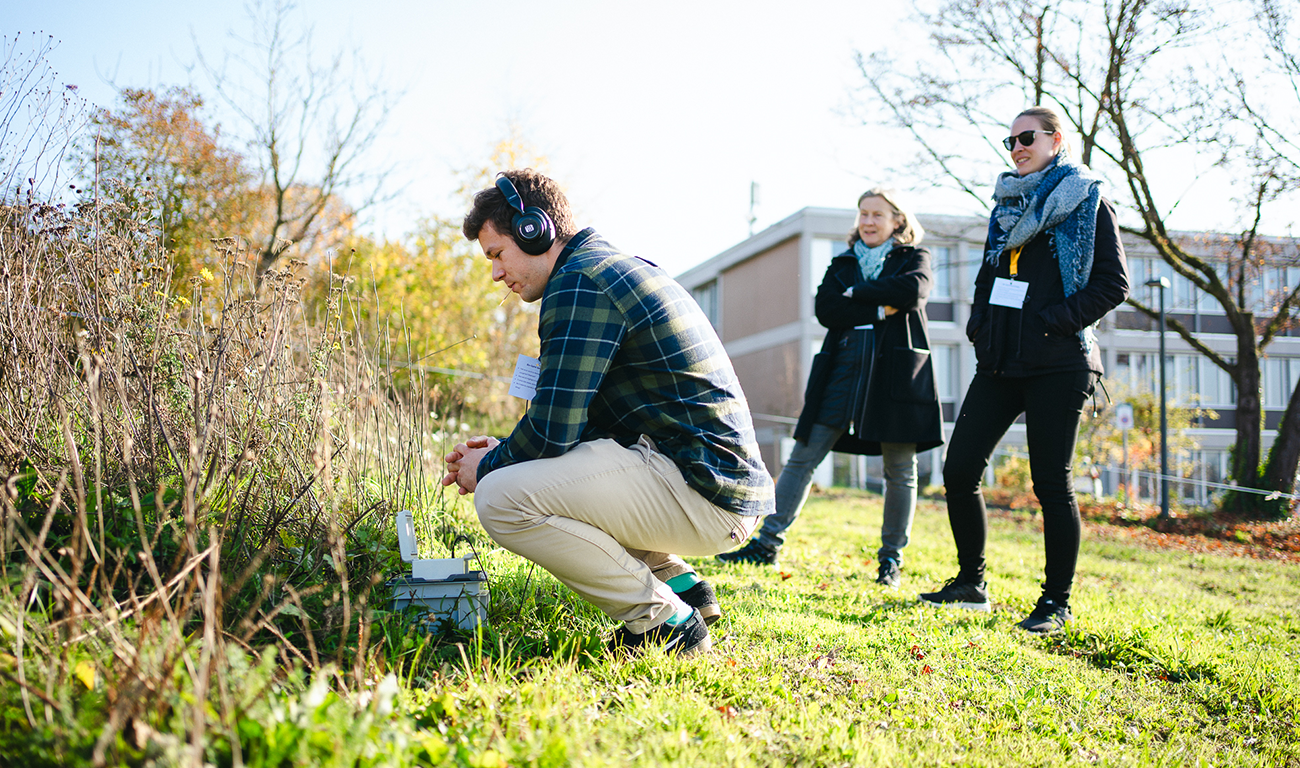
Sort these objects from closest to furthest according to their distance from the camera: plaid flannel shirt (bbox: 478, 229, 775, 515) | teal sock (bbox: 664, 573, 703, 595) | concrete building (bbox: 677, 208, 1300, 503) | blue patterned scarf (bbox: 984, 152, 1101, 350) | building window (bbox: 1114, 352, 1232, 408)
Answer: plaid flannel shirt (bbox: 478, 229, 775, 515)
teal sock (bbox: 664, 573, 703, 595)
blue patterned scarf (bbox: 984, 152, 1101, 350)
concrete building (bbox: 677, 208, 1300, 503)
building window (bbox: 1114, 352, 1232, 408)

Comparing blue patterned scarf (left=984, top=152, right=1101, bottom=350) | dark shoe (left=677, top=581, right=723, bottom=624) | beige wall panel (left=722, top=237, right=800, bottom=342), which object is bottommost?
dark shoe (left=677, top=581, right=723, bottom=624)

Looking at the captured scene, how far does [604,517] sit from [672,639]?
0.40m

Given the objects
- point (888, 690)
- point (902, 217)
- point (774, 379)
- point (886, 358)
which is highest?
point (774, 379)

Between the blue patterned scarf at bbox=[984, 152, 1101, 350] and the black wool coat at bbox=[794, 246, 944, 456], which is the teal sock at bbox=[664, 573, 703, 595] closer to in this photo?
the black wool coat at bbox=[794, 246, 944, 456]

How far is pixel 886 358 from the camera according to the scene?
429 centimetres

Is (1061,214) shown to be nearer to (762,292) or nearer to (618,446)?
(618,446)

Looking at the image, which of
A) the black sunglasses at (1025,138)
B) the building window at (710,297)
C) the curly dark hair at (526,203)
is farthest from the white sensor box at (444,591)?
the building window at (710,297)

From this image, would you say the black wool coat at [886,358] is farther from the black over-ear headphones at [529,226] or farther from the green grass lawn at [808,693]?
the black over-ear headphones at [529,226]

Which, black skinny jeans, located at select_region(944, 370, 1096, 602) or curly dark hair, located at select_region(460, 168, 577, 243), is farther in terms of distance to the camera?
black skinny jeans, located at select_region(944, 370, 1096, 602)

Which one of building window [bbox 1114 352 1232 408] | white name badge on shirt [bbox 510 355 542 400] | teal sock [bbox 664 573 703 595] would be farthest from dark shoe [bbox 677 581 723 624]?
building window [bbox 1114 352 1232 408]

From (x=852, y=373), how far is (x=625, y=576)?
2.37 metres

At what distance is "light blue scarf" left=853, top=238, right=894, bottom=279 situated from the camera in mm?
4473

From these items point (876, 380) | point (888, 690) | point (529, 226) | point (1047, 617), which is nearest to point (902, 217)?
point (876, 380)

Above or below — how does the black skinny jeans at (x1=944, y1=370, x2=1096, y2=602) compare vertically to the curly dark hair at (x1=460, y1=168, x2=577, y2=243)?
below
